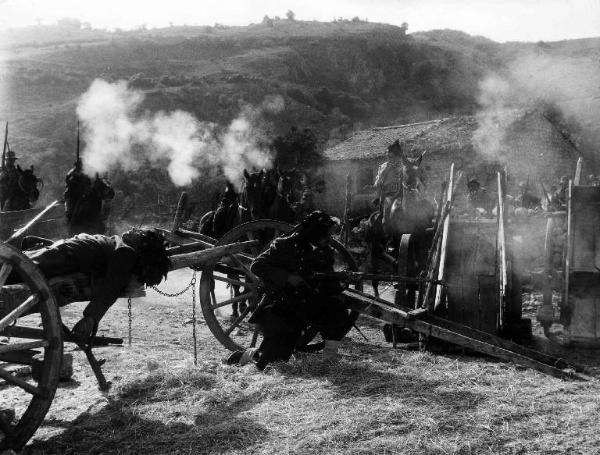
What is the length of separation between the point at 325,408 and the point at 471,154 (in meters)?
27.7

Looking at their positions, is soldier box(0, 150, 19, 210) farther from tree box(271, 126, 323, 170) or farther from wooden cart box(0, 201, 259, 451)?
tree box(271, 126, 323, 170)

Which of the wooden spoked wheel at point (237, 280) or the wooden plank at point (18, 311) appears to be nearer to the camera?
the wooden plank at point (18, 311)

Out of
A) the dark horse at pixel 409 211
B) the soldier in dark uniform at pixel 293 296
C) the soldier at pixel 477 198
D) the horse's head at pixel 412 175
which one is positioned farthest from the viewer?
the soldier at pixel 477 198

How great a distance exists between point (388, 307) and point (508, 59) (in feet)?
280

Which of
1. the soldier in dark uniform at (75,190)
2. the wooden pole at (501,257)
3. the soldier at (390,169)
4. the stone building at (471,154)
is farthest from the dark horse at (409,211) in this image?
the stone building at (471,154)

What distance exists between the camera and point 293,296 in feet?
21.3

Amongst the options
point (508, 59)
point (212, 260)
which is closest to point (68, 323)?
point (212, 260)

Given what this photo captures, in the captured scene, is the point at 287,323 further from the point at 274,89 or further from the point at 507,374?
the point at 274,89

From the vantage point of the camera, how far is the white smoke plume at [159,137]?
3169 centimetres

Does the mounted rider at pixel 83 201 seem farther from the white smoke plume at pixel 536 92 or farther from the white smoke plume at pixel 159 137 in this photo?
the white smoke plume at pixel 536 92

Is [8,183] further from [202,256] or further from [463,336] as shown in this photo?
[463,336]

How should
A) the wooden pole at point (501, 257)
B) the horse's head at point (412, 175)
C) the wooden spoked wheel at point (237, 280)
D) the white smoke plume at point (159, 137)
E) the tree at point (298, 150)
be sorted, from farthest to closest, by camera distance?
the tree at point (298, 150), the white smoke plume at point (159, 137), the horse's head at point (412, 175), the wooden pole at point (501, 257), the wooden spoked wheel at point (237, 280)

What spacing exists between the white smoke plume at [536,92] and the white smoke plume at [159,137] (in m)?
12.5

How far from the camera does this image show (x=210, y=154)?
33.6 m
